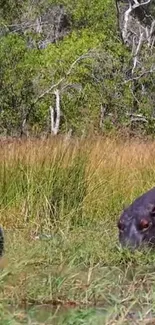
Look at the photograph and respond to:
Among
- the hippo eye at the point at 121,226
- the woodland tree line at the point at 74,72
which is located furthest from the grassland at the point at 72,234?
the woodland tree line at the point at 74,72

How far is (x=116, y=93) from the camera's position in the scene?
16.8 metres

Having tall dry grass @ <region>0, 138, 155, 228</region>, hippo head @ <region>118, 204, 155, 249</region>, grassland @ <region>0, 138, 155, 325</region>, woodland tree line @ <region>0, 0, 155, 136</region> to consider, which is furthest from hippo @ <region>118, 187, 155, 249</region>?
woodland tree line @ <region>0, 0, 155, 136</region>

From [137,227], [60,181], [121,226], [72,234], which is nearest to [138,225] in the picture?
[137,227]

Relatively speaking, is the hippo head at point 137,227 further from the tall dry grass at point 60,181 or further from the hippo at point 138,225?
the tall dry grass at point 60,181

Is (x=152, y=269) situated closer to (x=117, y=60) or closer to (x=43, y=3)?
(x=117, y=60)

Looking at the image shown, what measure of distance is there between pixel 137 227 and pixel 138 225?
16mm

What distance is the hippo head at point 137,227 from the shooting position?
548 cm

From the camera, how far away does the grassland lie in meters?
3.91

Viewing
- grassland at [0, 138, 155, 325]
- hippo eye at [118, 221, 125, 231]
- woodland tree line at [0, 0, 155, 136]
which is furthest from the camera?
woodland tree line at [0, 0, 155, 136]

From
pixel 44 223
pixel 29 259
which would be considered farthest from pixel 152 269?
pixel 44 223

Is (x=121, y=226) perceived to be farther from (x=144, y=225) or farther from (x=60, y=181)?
(x=60, y=181)

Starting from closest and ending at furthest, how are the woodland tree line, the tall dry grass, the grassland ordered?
A: 1. the grassland
2. the tall dry grass
3. the woodland tree line

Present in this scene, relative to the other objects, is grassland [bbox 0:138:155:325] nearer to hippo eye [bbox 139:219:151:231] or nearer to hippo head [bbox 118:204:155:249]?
hippo head [bbox 118:204:155:249]

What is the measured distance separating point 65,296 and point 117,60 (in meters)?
13.5
